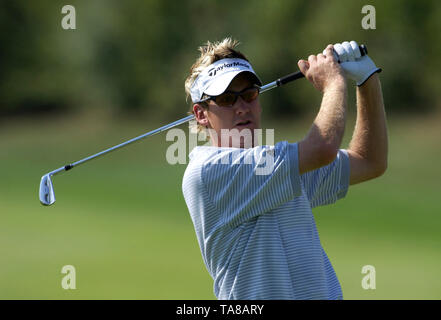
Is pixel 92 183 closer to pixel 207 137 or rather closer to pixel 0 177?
pixel 0 177

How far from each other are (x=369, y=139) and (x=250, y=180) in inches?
29.8

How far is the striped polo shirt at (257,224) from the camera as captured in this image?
3.00 meters

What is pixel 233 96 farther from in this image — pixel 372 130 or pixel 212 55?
pixel 372 130

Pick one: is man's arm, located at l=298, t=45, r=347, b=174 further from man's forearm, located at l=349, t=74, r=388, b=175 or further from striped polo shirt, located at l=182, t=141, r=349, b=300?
man's forearm, located at l=349, t=74, r=388, b=175

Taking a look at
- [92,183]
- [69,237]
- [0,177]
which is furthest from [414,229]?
[0,177]

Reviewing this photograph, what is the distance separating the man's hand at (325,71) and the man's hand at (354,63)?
0.07 metres

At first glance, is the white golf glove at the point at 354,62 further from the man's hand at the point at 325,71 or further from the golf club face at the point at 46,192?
the golf club face at the point at 46,192

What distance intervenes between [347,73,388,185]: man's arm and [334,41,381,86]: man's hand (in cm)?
9

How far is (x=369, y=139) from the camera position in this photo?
11.6ft

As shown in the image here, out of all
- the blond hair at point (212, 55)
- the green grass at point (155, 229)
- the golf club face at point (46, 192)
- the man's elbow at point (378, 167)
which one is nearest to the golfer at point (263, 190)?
the blond hair at point (212, 55)

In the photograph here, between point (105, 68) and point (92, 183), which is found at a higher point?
point (105, 68)

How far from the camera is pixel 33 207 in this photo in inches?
587

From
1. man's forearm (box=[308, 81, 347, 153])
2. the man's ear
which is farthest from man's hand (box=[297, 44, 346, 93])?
the man's ear

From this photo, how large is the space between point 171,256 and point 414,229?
405 centimetres
